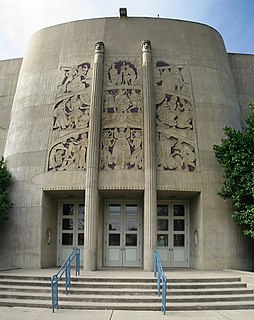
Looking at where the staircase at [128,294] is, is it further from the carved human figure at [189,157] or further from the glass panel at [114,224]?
the glass panel at [114,224]

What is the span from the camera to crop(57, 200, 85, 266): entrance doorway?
19438mm

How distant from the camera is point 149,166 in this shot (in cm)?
1716

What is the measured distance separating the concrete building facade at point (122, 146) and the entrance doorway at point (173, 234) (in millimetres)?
46

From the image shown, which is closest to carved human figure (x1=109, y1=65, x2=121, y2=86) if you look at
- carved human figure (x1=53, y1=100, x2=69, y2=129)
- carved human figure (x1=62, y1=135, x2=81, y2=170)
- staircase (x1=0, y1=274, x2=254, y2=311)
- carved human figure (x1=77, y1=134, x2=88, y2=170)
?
carved human figure (x1=53, y1=100, x2=69, y2=129)

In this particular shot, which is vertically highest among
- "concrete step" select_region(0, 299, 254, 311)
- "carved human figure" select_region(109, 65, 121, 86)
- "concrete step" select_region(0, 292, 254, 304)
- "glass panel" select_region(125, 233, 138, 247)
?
"carved human figure" select_region(109, 65, 121, 86)

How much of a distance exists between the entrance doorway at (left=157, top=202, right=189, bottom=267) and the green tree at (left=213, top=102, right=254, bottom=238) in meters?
2.85

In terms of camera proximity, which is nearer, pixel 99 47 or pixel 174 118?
pixel 174 118

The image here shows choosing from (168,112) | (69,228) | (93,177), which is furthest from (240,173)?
(69,228)

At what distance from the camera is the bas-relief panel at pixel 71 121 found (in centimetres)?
1789

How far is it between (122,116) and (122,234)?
17.6ft

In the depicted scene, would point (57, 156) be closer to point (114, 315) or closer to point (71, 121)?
point (71, 121)

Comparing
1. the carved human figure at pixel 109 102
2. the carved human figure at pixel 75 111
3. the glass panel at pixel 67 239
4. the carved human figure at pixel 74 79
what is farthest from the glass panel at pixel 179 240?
the carved human figure at pixel 74 79

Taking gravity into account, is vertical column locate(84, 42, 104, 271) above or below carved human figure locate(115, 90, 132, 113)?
below

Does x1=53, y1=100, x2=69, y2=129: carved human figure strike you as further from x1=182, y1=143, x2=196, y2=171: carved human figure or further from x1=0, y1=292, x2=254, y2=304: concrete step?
x1=0, y1=292, x2=254, y2=304: concrete step
